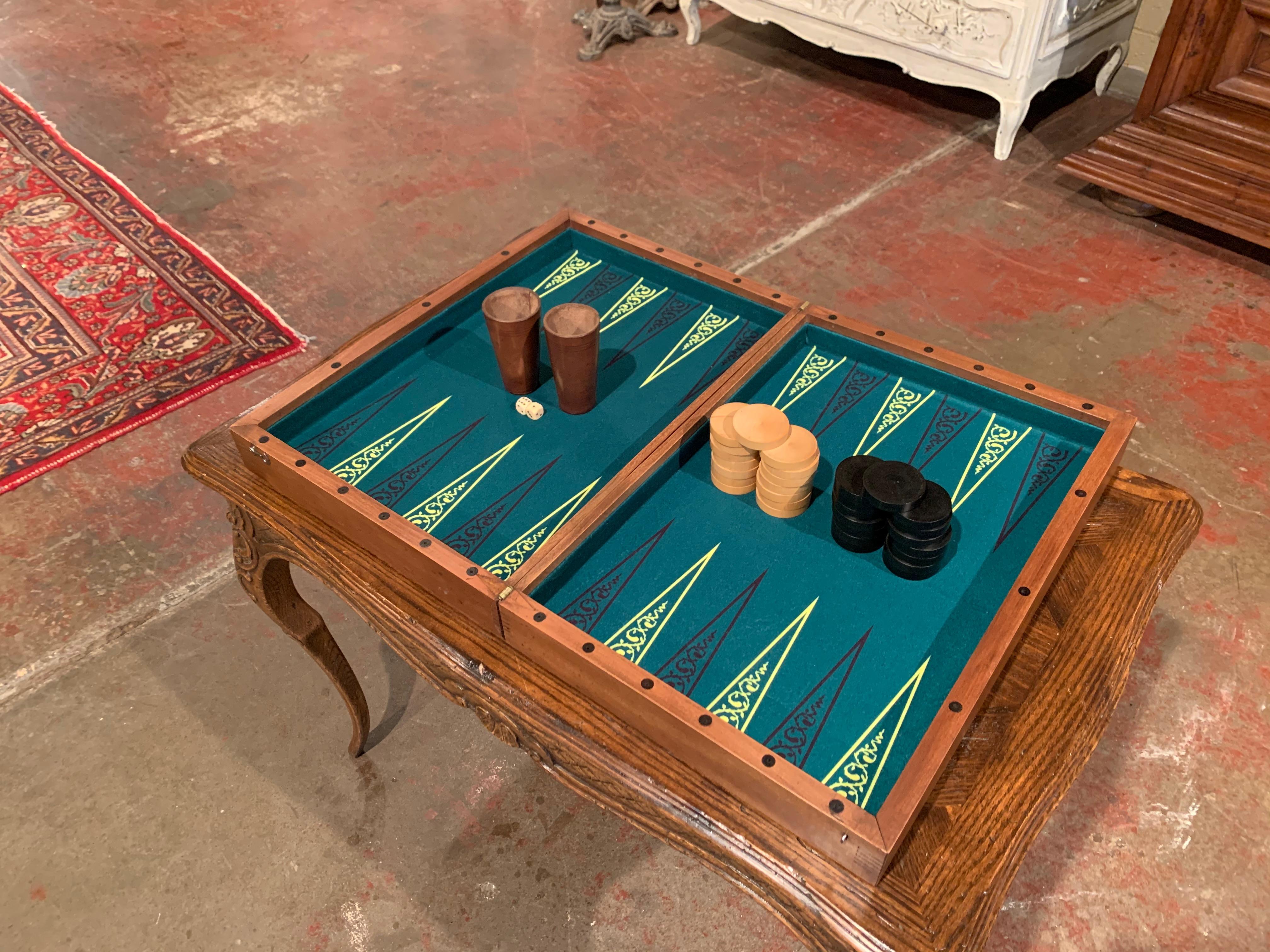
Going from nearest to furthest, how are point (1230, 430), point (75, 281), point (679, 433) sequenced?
point (679, 433) < point (1230, 430) < point (75, 281)

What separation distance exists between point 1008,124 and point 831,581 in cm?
299

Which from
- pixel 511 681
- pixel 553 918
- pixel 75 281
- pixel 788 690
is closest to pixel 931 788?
pixel 788 690

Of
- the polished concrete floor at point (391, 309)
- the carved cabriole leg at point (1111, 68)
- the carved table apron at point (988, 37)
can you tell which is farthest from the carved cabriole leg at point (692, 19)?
the carved cabriole leg at point (1111, 68)

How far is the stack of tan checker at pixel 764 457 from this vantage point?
1.37 metres

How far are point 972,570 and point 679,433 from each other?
0.51 meters

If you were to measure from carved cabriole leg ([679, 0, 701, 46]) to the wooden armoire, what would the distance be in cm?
214

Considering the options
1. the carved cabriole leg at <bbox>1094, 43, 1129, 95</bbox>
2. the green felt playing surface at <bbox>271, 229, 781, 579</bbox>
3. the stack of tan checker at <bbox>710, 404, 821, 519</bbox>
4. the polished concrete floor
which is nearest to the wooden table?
the green felt playing surface at <bbox>271, 229, 781, 579</bbox>

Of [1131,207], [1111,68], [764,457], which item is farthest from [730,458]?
[1111,68]

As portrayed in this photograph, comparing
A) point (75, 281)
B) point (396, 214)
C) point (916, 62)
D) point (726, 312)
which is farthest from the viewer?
point (916, 62)

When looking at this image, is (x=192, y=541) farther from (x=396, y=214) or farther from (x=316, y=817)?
(x=396, y=214)

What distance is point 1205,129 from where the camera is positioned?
314 centimetres

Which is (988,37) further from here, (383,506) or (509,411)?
(383,506)

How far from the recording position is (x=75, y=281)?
3180 millimetres

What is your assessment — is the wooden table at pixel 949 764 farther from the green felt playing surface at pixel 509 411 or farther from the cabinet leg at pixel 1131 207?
the cabinet leg at pixel 1131 207
